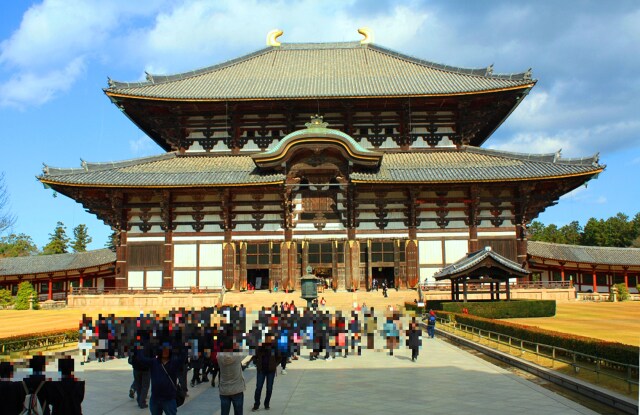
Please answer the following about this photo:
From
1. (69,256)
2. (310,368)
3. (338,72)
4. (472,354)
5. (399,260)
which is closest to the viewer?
(310,368)

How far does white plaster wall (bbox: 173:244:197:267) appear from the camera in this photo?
151 feet

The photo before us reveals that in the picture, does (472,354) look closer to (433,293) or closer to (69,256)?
(433,293)

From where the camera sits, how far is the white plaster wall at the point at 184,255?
46031 millimetres

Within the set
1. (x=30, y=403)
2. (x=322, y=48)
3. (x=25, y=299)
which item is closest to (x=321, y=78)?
(x=322, y=48)

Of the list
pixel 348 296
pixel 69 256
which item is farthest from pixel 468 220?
pixel 69 256

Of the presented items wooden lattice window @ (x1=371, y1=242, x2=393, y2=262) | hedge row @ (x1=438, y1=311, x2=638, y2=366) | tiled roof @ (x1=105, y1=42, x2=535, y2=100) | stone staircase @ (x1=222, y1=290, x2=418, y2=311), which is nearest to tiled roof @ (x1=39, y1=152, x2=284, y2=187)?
tiled roof @ (x1=105, y1=42, x2=535, y2=100)

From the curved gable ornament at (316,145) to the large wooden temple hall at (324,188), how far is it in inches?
4.3

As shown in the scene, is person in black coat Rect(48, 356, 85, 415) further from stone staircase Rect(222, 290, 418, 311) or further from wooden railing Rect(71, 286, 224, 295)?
wooden railing Rect(71, 286, 224, 295)

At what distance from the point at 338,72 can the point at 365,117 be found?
695 centimetres

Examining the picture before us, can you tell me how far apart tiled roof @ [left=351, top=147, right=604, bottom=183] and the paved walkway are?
25.2 meters

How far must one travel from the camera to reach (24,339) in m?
21.2

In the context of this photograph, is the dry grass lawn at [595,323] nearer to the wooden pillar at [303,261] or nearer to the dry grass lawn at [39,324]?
the wooden pillar at [303,261]

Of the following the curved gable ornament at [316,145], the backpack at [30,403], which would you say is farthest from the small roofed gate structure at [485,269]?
the backpack at [30,403]

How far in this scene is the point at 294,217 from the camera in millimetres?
46562
